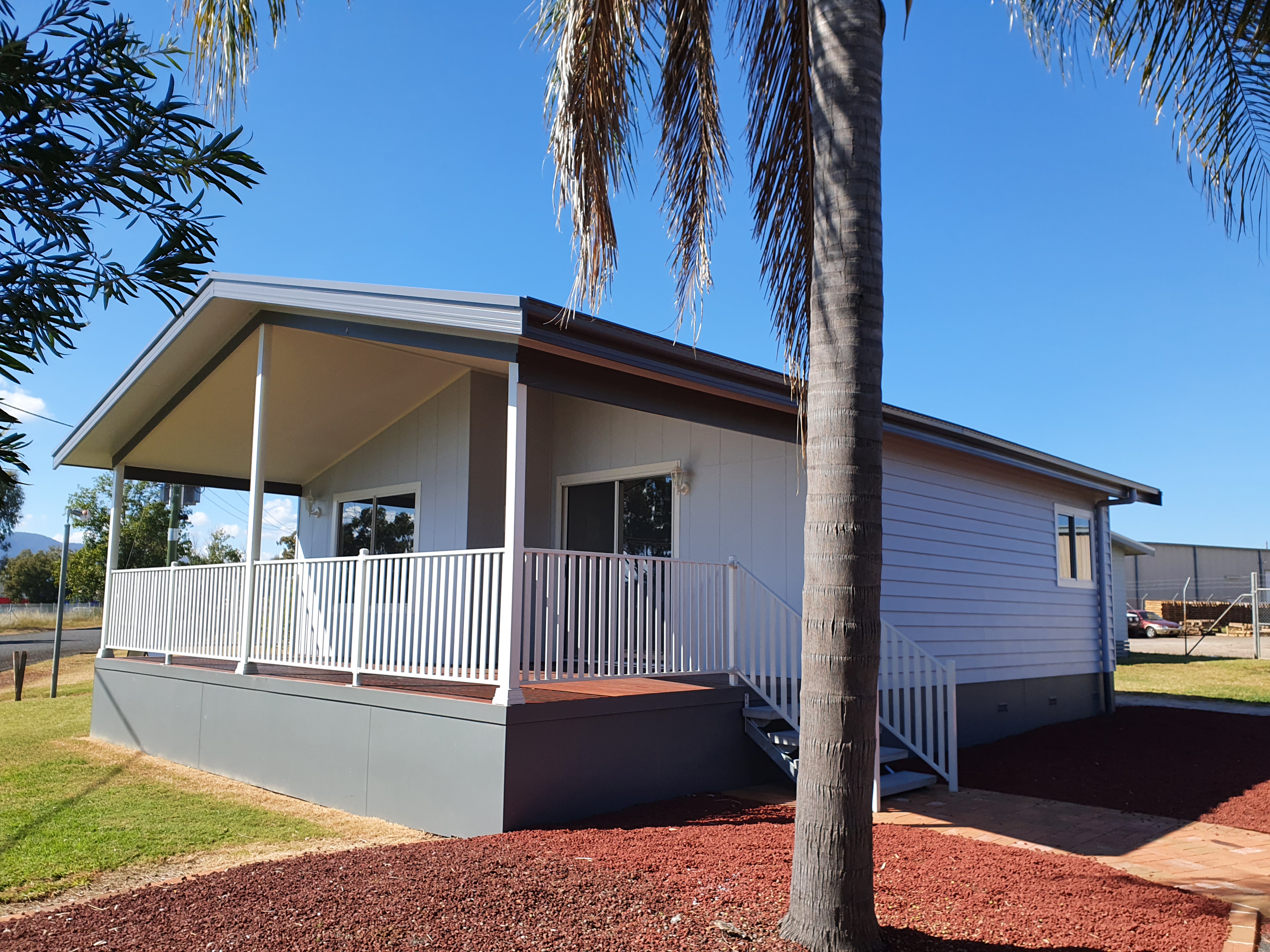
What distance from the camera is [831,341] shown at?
427 centimetres

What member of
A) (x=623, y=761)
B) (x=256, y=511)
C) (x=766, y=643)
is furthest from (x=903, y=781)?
(x=256, y=511)

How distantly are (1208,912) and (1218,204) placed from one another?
376 centimetres

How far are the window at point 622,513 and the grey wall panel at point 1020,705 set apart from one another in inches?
155

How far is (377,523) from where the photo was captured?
12.7 meters

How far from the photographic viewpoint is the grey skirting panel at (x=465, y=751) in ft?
21.4

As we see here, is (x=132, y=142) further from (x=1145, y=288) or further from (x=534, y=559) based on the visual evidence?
(x=1145, y=288)

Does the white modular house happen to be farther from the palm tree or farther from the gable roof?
the palm tree

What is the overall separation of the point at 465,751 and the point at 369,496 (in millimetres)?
6712

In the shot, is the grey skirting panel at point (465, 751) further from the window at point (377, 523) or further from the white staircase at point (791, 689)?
the window at point (377, 523)

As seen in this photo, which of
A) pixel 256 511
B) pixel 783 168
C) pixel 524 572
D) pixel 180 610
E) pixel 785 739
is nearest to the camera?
pixel 783 168

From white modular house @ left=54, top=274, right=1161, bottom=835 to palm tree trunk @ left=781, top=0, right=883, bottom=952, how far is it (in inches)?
107

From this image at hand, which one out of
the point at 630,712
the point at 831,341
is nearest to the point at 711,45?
the point at 831,341

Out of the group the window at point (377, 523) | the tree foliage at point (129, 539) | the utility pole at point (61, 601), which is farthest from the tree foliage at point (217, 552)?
the window at point (377, 523)

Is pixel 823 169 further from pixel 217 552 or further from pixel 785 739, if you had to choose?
pixel 217 552
